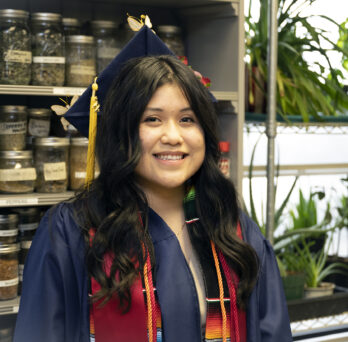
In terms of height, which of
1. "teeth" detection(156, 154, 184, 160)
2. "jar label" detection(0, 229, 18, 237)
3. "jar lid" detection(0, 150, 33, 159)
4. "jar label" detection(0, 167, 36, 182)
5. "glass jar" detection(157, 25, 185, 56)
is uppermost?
"glass jar" detection(157, 25, 185, 56)

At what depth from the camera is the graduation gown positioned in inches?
53.2

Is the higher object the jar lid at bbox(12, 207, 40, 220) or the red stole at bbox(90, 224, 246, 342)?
the jar lid at bbox(12, 207, 40, 220)

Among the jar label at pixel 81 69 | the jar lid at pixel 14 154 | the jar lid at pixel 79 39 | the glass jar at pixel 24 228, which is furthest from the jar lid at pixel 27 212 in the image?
the jar lid at pixel 79 39

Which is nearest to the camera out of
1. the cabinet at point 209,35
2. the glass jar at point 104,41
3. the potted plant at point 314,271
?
the glass jar at point 104,41

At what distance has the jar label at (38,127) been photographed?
235 centimetres

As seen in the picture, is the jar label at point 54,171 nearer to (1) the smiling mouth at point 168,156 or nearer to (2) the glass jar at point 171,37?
(2) the glass jar at point 171,37

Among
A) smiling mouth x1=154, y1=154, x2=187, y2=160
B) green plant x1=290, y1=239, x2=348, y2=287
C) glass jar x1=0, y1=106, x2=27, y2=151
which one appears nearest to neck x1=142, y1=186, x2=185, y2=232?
smiling mouth x1=154, y1=154, x2=187, y2=160

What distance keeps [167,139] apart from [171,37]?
1315 millimetres

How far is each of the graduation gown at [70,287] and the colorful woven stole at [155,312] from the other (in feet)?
0.08

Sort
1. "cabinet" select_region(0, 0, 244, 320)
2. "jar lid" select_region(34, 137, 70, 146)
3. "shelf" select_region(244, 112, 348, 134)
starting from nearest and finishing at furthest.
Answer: "jar lid" select_region(34, 137, 70, 146), "cabinet" select_region(0, 0, 244, 320), "shelf" select_region(244, 112, 348, 134)

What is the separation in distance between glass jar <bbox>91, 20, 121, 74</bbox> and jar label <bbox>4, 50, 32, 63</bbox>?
0.96 feet

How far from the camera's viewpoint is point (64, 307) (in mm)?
1371

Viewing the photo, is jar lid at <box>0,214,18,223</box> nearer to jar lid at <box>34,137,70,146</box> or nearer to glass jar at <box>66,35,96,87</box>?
jar lid at <box>34,137,70,146</box>

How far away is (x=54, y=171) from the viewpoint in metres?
2.30
